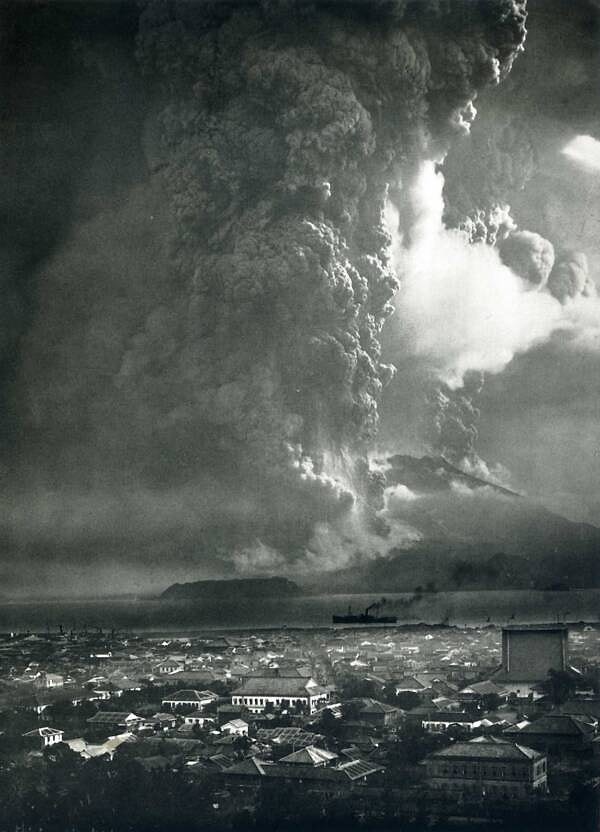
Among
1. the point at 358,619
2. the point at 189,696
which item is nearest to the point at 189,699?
the point at 189,696

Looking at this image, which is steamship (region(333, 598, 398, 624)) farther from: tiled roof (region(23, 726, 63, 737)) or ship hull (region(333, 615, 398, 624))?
tiled roof (region(23, 726, 63, 737))

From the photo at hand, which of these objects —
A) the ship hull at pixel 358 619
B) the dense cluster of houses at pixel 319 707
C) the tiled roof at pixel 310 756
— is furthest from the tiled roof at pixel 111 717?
the ship hull at pixel 358 619

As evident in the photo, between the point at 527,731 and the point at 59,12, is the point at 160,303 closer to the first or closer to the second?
the point at 59,12

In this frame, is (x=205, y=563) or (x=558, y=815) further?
(x=205, y=563)

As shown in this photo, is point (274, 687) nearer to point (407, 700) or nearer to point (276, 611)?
point (276, 611)

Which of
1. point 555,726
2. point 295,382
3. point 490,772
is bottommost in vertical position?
point 490,772

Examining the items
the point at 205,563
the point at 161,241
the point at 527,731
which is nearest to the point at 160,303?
the point at 161,241
